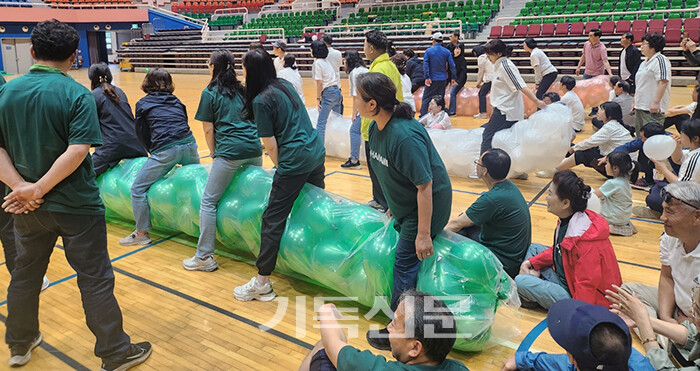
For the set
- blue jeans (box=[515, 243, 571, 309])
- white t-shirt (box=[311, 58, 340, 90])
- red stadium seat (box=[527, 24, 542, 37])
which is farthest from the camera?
red stadium seat (box=[527, 24, 542, 37])

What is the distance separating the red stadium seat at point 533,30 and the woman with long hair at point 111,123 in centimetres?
1261

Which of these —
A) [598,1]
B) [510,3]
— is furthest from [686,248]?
[510,3]

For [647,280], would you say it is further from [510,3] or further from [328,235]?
[510,3]

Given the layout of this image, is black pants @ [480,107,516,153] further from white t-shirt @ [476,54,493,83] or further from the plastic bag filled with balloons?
white t-shirt @ [476,54,493,83]

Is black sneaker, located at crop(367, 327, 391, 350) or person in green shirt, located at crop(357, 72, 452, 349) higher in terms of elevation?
person in green shirt, located at crop(357, 72, 452, 349)

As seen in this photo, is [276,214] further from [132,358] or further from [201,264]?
[132,358]

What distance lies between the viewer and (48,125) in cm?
207

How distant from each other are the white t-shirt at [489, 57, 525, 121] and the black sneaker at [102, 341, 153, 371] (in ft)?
12.9

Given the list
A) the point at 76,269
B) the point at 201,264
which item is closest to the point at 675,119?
the point at 201,264

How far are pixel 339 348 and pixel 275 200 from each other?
4.76 feet

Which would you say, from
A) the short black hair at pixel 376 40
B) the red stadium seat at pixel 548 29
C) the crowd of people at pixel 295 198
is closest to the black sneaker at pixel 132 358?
the crowd of people at pixel 295 198

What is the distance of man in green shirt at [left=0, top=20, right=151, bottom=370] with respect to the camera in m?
2.06

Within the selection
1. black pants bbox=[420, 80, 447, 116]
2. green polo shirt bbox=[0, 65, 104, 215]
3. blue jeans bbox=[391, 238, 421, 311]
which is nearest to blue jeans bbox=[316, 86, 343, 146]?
black pants bbox=[420, 80, 447, 116]

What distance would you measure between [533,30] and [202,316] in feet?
44.8
